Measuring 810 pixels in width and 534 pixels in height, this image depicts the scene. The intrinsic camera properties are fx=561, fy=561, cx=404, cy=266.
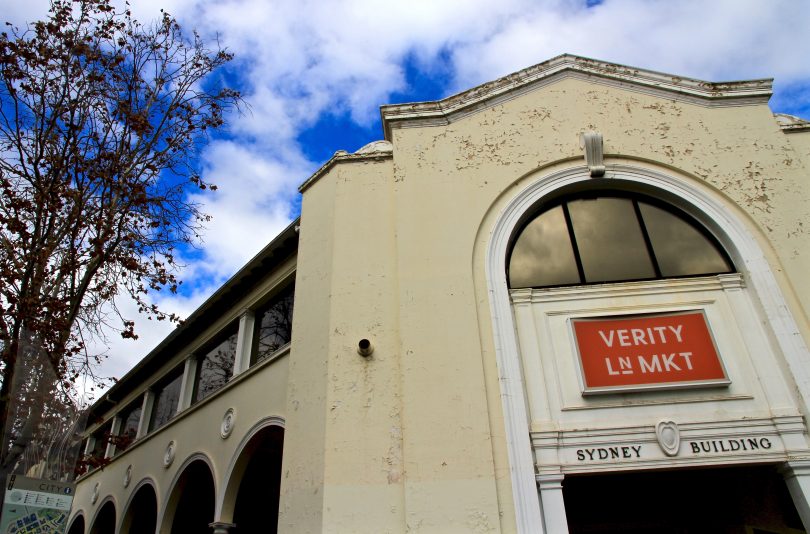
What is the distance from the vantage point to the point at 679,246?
783 cm

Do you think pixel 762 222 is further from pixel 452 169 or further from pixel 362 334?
pixel 362 334

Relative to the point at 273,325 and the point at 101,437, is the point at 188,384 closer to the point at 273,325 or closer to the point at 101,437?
the point at 273,325

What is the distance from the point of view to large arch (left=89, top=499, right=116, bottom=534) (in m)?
15.1

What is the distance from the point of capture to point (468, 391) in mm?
6605

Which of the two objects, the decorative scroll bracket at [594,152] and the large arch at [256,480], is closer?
the decorative scroll bracket at [594,152]

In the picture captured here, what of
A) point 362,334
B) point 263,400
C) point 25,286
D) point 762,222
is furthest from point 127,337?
point 762,222

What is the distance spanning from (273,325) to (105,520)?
9427mm

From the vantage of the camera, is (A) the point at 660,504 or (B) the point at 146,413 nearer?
(A) the point at 660,504

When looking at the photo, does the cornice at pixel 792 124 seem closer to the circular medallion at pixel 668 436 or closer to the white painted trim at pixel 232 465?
the circular medallion at pixel 668 436

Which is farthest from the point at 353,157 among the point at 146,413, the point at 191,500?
the point at 146,413

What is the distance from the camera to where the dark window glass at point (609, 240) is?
7625 mm

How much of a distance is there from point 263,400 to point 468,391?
4.54m

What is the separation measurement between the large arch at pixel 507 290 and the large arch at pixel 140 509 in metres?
9.91

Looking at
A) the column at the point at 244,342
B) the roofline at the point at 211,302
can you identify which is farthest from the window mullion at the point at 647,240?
the column at the point at 244,342
